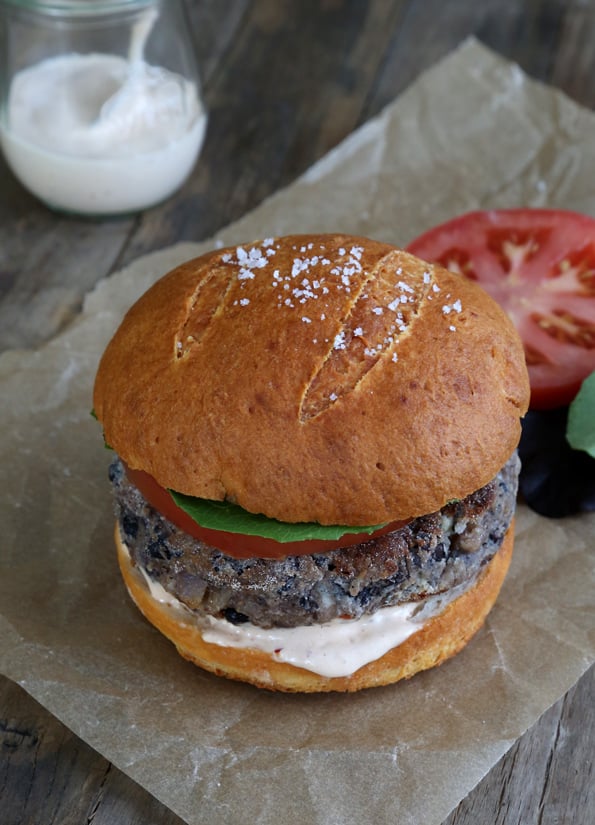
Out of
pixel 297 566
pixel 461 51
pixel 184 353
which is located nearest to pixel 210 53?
pixel 461 51

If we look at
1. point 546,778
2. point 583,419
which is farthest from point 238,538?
point 583,419

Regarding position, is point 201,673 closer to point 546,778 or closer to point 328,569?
point 328,569

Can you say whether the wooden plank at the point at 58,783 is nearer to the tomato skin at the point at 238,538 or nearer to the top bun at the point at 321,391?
the tomato skin at the point at 238,538

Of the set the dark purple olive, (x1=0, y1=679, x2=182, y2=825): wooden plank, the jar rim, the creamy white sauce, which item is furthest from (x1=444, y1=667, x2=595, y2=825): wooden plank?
the jar rim

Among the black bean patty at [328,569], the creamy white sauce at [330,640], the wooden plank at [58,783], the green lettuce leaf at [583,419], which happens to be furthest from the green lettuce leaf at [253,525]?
the green lettuce leaf at [583,419]

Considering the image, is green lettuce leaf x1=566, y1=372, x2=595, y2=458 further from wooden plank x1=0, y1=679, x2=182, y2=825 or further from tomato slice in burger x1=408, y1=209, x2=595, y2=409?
wooden plank x1=0, y1=679, x2=182, y2=825
